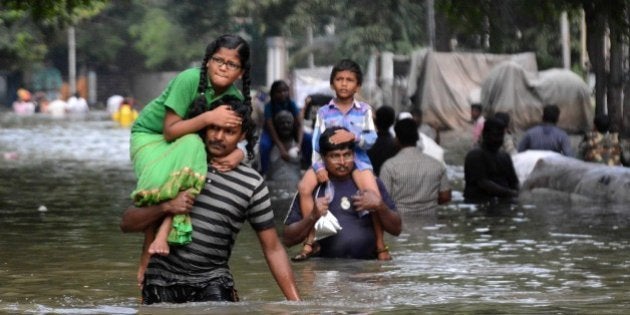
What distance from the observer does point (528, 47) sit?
4834cm

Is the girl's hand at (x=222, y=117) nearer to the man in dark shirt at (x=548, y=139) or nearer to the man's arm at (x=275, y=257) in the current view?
the man's arm at (x=275, y=257)

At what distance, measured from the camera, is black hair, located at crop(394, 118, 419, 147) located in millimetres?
14961

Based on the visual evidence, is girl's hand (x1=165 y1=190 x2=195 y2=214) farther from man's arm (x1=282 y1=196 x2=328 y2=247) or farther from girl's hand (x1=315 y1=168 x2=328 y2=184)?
girl's hand (x1=315 y1=168 x2=328 y2=184)

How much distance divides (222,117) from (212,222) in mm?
509

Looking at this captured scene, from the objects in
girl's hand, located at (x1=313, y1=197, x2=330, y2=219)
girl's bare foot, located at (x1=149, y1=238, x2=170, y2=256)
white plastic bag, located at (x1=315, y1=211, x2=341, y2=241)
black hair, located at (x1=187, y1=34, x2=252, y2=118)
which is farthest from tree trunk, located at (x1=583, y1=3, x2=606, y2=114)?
girl's bare foot, located at (x1=149, y1=238, x2=170, y2=256)

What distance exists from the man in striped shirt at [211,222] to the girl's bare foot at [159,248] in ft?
0.40

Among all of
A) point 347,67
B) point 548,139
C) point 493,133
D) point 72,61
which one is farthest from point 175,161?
point 72,61

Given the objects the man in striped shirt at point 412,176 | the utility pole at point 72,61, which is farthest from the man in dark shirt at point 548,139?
the utility pole at point 72,61

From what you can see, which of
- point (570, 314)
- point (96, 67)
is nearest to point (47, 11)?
point (570, 314)

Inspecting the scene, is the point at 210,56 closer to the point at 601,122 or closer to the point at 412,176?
the point at 412,176

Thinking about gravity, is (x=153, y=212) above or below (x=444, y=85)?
above

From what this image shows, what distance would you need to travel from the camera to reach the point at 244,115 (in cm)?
746

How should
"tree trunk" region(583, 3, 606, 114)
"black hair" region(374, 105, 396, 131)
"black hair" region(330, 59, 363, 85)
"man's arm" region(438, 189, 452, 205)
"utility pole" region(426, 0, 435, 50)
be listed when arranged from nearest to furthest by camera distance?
"black hair" region(330, 59, 363, 85) → "man's arm" region(438, 189, 452, 205) → "black hair" region(374, 105, 396, 131) → "tree trunk" region(583, 3, 606, 114) → "utility pole" region(426, 0, 435, 50)

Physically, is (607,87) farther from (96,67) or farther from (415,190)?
(96,67)
